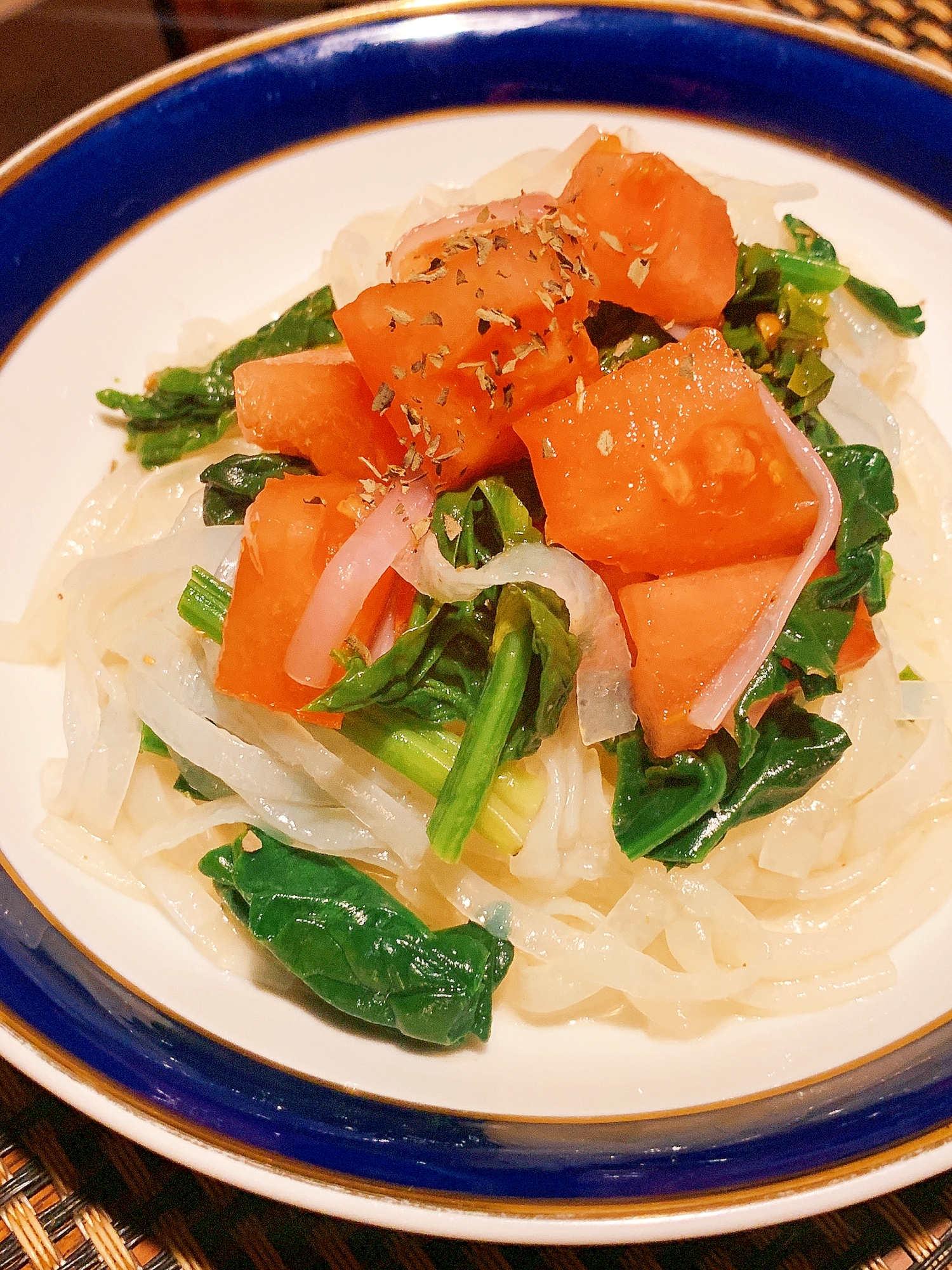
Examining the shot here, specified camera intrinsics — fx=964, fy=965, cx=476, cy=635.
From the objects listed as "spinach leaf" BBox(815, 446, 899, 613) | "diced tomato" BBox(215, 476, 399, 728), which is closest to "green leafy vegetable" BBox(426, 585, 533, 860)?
"diced tomato" BBox(215, 476, 399, 728)

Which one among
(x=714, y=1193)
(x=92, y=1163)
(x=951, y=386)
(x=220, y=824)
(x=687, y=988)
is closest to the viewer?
(x=714, y=1193)

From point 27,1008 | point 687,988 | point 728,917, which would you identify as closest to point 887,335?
point 728,917

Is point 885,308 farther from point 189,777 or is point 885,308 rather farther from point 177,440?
point 189,777

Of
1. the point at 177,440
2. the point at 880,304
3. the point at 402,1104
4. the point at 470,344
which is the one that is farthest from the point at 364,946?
the point at 880,304

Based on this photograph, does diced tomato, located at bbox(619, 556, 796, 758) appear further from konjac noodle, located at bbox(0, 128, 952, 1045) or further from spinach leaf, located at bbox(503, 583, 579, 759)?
spinach leaf, located at bbox(503, 583, 579, 759)

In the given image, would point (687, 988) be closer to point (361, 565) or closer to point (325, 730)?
point (325, 730)

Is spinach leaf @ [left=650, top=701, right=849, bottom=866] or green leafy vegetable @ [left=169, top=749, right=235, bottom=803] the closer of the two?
spinach leaf @ [left=650, top=701, right=849, bottom=866]
